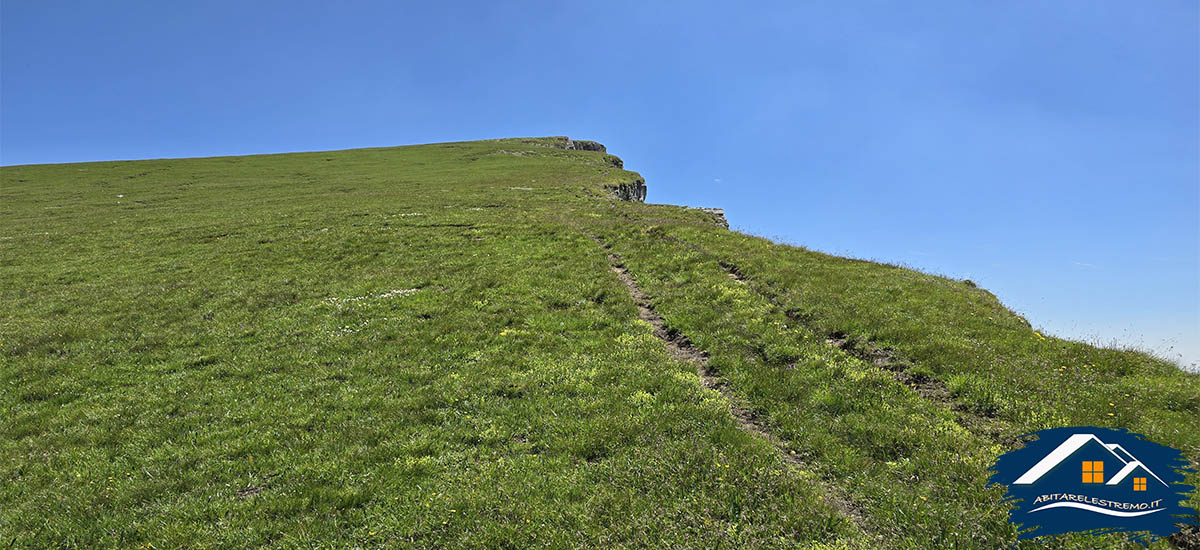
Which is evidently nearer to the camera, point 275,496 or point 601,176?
point 275,496

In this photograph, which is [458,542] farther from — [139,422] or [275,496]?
[139,422]

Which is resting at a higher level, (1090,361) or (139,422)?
(1090,361)

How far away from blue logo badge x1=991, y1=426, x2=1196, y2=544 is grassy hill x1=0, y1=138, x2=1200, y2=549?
1.05ft

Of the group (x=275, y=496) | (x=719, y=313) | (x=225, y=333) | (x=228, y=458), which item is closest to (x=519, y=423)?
(x=275, y=496)

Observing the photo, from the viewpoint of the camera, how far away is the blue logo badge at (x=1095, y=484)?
745 cm

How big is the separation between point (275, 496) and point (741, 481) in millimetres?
9252

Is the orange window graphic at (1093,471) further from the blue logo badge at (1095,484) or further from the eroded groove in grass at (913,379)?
the eroded groove in grass at (913,379)

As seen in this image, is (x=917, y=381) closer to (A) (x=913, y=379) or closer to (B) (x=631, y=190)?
(A) (x=913, y=379)

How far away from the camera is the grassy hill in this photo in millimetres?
8539

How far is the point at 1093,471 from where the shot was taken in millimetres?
8398

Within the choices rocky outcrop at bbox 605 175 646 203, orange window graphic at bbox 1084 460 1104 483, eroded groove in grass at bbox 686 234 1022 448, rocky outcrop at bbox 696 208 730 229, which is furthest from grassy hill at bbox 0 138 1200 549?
rocky outcrop at bbox 605 175 646 203

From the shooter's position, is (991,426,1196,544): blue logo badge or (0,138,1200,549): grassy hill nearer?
(991,426,1196,544): blue logo badge

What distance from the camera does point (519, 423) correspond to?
38.1 feet

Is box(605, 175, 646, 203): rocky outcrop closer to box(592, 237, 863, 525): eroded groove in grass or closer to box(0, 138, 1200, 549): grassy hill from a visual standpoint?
box(0, 138, 1200, 549): grassy hill
